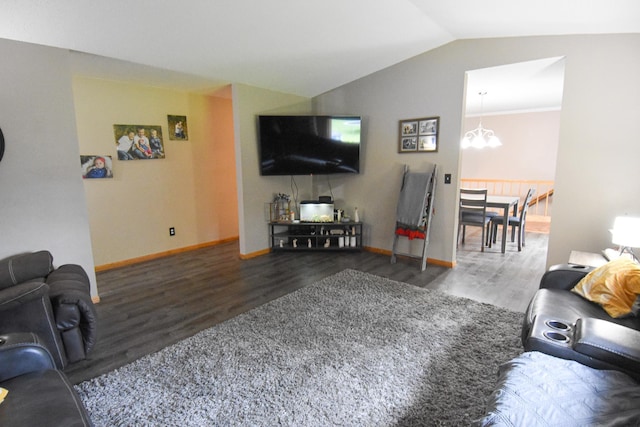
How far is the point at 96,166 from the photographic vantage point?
392 centimetres

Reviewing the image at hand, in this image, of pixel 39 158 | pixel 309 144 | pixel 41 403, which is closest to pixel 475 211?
pixel 309 144

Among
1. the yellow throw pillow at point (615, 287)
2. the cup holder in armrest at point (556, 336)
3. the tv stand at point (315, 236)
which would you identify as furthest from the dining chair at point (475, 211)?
the cup holder in armrest at point (556, 336)

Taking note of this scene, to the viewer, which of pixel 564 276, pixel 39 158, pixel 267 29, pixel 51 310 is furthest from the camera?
pixel 267 29

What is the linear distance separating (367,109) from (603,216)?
9.56 feet

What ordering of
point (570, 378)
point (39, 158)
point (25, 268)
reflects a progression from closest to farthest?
point (570, 378), point (25, 268), point (39, 158)

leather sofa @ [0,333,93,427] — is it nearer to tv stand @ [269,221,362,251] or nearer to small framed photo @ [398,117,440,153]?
tv stand @ [269,221,362,251]

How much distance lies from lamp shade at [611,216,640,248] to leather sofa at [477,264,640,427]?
37.1 inches

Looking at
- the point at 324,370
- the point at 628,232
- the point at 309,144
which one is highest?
the point at 309,144

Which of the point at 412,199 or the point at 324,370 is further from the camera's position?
the point at 412,199

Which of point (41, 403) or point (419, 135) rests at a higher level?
point (419, 135)

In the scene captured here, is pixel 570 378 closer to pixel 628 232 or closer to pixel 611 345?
pixel 611 345

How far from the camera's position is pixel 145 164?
4.34m

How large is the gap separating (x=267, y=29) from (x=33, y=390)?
293 cm

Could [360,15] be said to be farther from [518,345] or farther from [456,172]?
[518,345]
